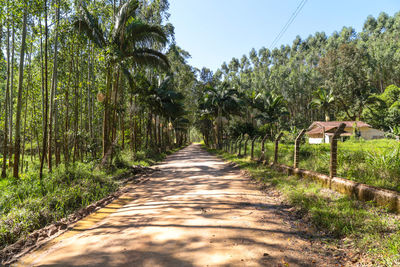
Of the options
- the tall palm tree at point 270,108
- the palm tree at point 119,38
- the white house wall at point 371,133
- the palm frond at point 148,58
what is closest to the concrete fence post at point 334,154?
the palm tree at point 119,38

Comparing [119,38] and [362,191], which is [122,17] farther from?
[362,191]

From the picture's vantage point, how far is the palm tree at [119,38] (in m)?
9.76

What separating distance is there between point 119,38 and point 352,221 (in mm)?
10755

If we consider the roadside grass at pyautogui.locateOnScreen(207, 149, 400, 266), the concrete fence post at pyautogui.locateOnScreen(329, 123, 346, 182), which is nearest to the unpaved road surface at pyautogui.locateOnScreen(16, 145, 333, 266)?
the roadside grass at pyautogui.locateOnScreen(207, 149, 400, 266)

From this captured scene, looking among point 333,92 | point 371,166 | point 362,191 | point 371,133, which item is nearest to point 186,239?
point 362,191

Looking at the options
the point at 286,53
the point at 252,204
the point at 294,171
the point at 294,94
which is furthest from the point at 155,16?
the point at 286,53

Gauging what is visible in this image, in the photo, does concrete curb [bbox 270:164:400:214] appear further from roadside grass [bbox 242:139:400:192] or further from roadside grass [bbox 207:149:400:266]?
Result: roadside grass [bbox 242:139:400:192]

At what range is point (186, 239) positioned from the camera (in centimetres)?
336

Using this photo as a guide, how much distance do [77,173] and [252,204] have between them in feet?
18.3

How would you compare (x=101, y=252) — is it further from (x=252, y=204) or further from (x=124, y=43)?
(x=124, y=43)

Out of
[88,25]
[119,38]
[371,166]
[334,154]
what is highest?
[88,25]

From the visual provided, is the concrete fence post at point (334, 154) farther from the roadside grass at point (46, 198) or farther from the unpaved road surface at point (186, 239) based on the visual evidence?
the roadside grass at point (46, 198)

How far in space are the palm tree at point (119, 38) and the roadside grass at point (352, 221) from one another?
824 cm

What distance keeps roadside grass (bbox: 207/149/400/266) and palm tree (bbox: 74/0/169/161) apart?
8.24 meters
